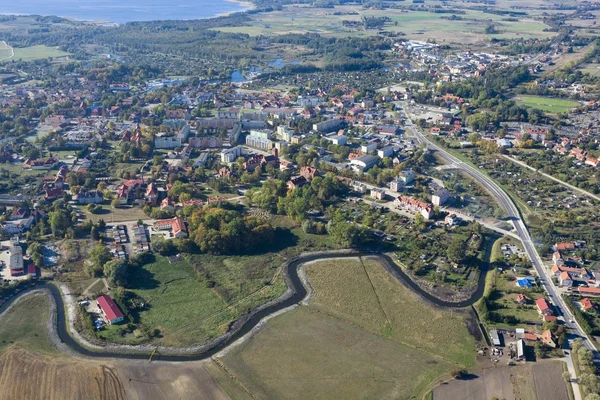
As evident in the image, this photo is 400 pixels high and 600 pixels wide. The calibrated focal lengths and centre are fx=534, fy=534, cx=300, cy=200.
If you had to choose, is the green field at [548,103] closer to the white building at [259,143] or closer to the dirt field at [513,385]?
the white building at [259,143]

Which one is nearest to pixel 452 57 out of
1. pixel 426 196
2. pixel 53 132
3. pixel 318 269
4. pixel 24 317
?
pixel 426 196

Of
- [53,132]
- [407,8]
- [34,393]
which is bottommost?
[34,393]

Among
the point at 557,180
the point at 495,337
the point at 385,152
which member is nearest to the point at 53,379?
the point at 495,337

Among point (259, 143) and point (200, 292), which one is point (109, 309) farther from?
point (259, 143)

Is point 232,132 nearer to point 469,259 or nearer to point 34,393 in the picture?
point 469,259

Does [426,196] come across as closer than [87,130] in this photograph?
Yes

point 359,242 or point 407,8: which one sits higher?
point 407,8
